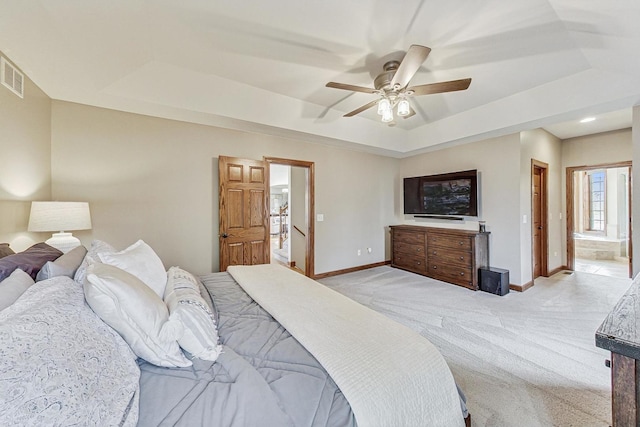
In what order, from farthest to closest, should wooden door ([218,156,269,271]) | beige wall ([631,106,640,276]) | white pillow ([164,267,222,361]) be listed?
1. wooden door ([218,156,269,271])
2. beige wall ([631,106,640,276])
3. white pillow ([164,267,222,361])

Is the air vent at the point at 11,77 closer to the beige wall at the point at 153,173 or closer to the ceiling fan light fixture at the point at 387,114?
the beige wall at the point at 153,173

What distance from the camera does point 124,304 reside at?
106 centimetres

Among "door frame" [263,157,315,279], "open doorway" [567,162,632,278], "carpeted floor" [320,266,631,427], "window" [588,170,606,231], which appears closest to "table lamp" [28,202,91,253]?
"door frame" [263,157,315,279]

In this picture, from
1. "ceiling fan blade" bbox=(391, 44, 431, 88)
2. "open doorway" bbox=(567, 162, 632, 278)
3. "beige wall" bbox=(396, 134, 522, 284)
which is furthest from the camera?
"open doorway" bbox=(567, 162, 632, 278)

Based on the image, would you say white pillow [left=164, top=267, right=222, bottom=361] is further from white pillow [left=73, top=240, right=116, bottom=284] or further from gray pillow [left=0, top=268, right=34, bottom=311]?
gray pillow [left=0, top=268, right=34, bottom=311]

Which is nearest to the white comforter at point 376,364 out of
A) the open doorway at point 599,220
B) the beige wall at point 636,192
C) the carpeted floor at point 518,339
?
the carpeted floor at point 518,339

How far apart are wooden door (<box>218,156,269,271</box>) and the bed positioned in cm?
227

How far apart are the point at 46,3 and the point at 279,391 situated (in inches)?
109

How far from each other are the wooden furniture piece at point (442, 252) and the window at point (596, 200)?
592cm

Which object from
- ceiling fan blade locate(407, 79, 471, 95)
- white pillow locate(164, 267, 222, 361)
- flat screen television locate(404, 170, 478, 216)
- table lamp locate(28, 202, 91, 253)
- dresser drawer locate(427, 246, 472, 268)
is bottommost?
dresser drawer locate(427, 246, 472, 268)

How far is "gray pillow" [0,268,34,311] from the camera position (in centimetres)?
97

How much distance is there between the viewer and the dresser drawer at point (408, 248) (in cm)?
479

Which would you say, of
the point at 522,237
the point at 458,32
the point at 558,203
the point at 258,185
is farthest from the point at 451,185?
the point at 258,185

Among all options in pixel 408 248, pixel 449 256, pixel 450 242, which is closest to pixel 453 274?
pixel 449 256
